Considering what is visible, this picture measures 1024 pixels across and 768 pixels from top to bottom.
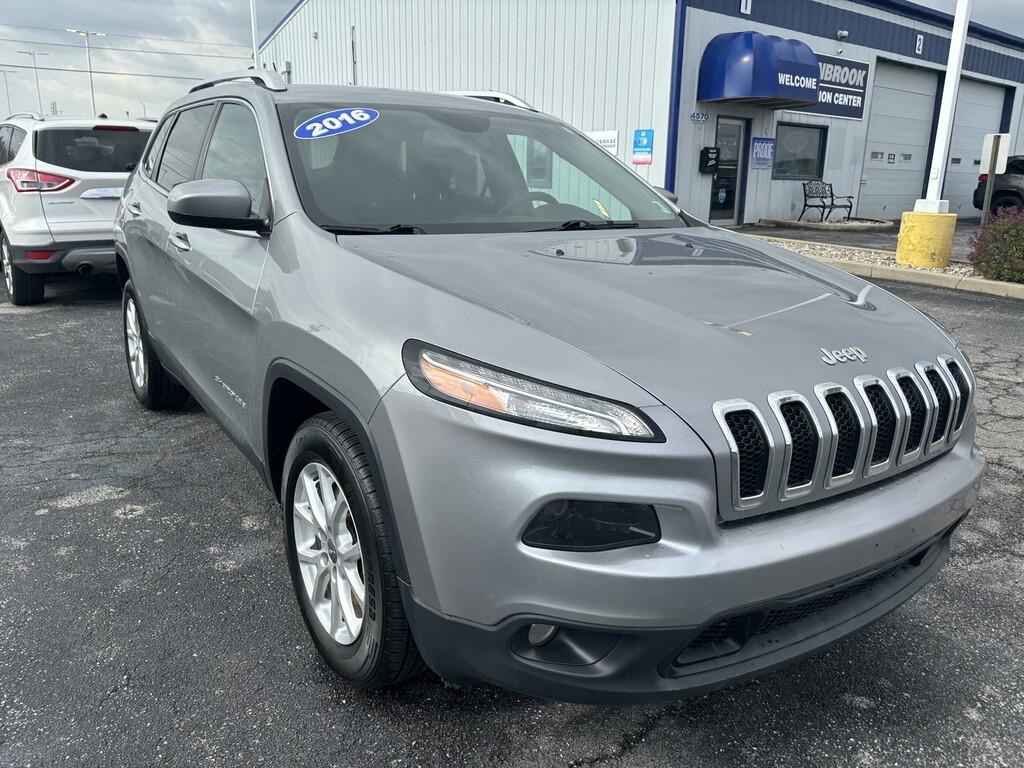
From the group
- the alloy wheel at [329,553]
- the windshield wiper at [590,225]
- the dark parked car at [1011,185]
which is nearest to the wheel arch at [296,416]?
the alloy wheel at [329,553]

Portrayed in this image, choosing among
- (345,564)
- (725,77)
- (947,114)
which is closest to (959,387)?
(345,564)

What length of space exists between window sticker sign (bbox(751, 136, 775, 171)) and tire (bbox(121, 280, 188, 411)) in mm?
15029

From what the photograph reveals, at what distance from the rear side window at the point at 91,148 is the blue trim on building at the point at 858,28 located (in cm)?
1117

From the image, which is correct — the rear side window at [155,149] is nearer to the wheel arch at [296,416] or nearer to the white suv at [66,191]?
the wheel arch at [296,416]

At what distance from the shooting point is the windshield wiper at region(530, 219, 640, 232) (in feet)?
9.57

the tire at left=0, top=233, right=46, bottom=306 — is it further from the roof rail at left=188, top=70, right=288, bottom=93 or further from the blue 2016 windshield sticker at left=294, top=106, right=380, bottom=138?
the blue 2016 windshield sticker at left=294, top=106, right=380, bottom=138

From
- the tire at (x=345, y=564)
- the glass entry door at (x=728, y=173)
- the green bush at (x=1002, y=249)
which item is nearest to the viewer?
the tire at (x=345, y=564)

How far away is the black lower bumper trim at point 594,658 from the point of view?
166 centimetres

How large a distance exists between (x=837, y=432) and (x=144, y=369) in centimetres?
391

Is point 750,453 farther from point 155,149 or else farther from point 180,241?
point 155,149

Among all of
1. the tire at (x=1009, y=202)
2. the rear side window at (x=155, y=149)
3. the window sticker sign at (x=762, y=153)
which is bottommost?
the tire at (x=1009, y=202)

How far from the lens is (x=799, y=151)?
59.8 ft

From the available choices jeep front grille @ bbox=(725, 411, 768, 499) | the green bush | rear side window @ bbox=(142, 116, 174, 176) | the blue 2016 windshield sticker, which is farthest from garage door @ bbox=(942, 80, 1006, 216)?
jeep front grille @ bbox=(725, 411, 768, 499)

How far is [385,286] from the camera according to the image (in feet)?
6.75
